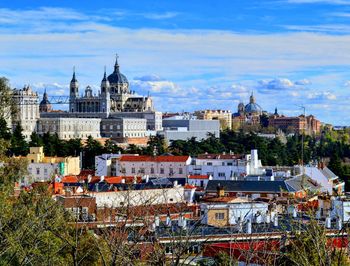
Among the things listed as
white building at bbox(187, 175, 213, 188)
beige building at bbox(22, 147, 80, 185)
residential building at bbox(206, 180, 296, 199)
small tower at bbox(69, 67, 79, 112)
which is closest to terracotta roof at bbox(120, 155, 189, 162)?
beige building at bbox(22, 147, 80, 185)

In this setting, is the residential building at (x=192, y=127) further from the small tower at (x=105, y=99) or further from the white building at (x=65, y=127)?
the white building at (x=65, y=127)

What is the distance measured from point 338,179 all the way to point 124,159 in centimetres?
1631

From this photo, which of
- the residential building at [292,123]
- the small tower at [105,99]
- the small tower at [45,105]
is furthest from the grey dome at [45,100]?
the residential building at [292,123]

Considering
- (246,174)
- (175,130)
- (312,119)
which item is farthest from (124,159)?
(312,119)

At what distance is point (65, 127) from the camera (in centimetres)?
11812

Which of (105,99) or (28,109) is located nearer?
(28,109)

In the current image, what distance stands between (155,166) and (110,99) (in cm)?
8068

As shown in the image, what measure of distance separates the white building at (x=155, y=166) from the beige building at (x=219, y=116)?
111924 millimetres

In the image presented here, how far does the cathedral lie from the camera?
13938 cm

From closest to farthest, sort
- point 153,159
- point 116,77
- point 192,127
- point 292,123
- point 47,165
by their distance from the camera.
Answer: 1. point 47,165
2. point 153,159
3. point 192,127
4. point 116,77
5. point 292,123

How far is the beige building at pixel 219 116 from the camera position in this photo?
179137 millimetres

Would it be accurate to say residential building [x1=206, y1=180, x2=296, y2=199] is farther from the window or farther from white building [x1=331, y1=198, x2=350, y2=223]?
the window

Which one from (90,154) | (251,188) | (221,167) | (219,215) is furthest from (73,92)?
(219,215)

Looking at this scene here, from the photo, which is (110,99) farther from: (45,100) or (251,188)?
(251,188)
